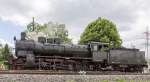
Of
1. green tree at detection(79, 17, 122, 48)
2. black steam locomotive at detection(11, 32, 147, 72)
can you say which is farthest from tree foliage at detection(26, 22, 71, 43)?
black steam locomotive at detection(11, 32, 147, 72)

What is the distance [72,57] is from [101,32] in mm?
33507

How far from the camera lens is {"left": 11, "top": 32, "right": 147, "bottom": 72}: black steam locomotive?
1033 inches

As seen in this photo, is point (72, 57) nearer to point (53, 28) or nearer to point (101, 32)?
point (101, 32)

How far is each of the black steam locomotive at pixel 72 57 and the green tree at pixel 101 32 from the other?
27402 mm

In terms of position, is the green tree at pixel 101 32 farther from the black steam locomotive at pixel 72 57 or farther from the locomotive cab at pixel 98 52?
the locomotive cab at pixel 98 52

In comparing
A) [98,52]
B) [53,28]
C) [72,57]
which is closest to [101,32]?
[53,28]

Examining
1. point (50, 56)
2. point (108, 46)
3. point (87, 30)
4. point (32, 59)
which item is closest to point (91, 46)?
point (108, 46)

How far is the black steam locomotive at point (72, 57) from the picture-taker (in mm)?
26250

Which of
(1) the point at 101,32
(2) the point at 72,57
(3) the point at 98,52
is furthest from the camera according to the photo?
(1) the point at 101,32

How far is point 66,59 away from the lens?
27.5 metres

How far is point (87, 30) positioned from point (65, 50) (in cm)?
3439

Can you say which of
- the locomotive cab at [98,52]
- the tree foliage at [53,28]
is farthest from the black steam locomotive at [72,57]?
the tree foliage at [53,28]

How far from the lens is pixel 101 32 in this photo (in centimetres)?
6088

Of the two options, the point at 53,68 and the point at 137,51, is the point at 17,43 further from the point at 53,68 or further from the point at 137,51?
the point at 137,51
